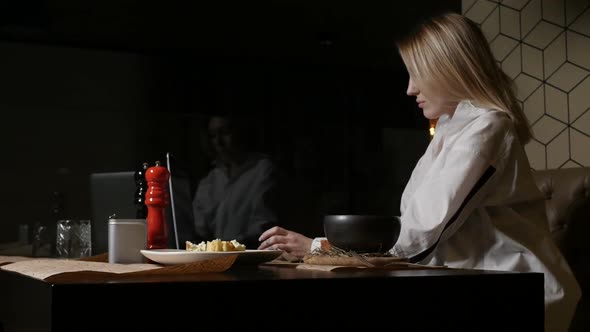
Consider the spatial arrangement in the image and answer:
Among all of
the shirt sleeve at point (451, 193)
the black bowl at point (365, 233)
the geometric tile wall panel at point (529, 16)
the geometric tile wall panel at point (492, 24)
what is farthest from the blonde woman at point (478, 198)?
the geometric tile wall panel at point (492, 24)

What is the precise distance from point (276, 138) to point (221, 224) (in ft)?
1.41

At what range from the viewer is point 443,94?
177 centimetres

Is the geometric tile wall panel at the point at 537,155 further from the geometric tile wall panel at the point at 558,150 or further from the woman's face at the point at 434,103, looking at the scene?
the woman's face at the point at 434,103

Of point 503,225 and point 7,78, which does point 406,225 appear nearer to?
point 503,225

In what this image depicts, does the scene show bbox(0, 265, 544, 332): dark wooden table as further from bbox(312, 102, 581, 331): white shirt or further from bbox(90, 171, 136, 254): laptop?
bbox(90, 171, 136, 254): laptop

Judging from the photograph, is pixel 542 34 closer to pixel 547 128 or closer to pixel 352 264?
pixel 547 128

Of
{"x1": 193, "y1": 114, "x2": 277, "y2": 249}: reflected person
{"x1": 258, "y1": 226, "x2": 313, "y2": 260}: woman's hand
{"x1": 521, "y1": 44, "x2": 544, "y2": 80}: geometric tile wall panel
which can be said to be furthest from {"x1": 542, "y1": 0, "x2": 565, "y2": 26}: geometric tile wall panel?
{"x1": 258, "y1": 226, "x2": 313, "y2": 260}: woman's hand

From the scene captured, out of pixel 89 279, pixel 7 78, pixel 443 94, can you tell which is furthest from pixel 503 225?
pixel 7 78

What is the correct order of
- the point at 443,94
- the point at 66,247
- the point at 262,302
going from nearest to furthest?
1. the point at 262,302
2. the point at 443,94
3. the point at 66,247

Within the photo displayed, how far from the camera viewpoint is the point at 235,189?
308 cm

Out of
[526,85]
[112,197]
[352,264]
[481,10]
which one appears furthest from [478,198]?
[481,10]

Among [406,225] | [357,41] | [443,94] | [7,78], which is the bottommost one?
[406,225]

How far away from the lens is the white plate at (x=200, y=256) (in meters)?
1.02

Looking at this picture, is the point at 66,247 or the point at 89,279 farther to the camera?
the point at 66,247
